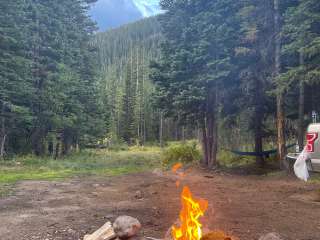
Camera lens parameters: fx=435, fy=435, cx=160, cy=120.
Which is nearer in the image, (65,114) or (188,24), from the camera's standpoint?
(188,24)

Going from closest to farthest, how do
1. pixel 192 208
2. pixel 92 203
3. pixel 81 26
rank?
1. pixel 192 208
2. pixel 92 203
3. pixel 81 26

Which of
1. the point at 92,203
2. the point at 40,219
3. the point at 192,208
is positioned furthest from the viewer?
the point at 92,203

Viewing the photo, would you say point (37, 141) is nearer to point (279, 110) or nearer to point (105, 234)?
point (279, 110)

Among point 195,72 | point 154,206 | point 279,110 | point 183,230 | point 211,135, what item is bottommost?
point 154,206

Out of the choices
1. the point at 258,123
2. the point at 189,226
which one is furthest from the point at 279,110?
the point at 189,226

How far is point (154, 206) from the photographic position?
10.6m

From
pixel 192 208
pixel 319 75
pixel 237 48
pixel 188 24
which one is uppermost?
pixel 188 24

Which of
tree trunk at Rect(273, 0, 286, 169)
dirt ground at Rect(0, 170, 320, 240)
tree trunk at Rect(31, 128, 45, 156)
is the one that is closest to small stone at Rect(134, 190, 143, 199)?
dirt ground at Rect(0, 170, 320, 240)

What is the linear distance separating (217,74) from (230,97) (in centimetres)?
235

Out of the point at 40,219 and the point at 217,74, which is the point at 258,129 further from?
the point at 40,219

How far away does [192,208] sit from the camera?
6.18 metres

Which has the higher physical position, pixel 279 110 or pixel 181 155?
pixel 279 110

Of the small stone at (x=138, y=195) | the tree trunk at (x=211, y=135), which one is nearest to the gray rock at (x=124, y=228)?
the small stone at (x=138, y=195)

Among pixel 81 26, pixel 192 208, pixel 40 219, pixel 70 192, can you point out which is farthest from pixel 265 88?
pixel 81 26
